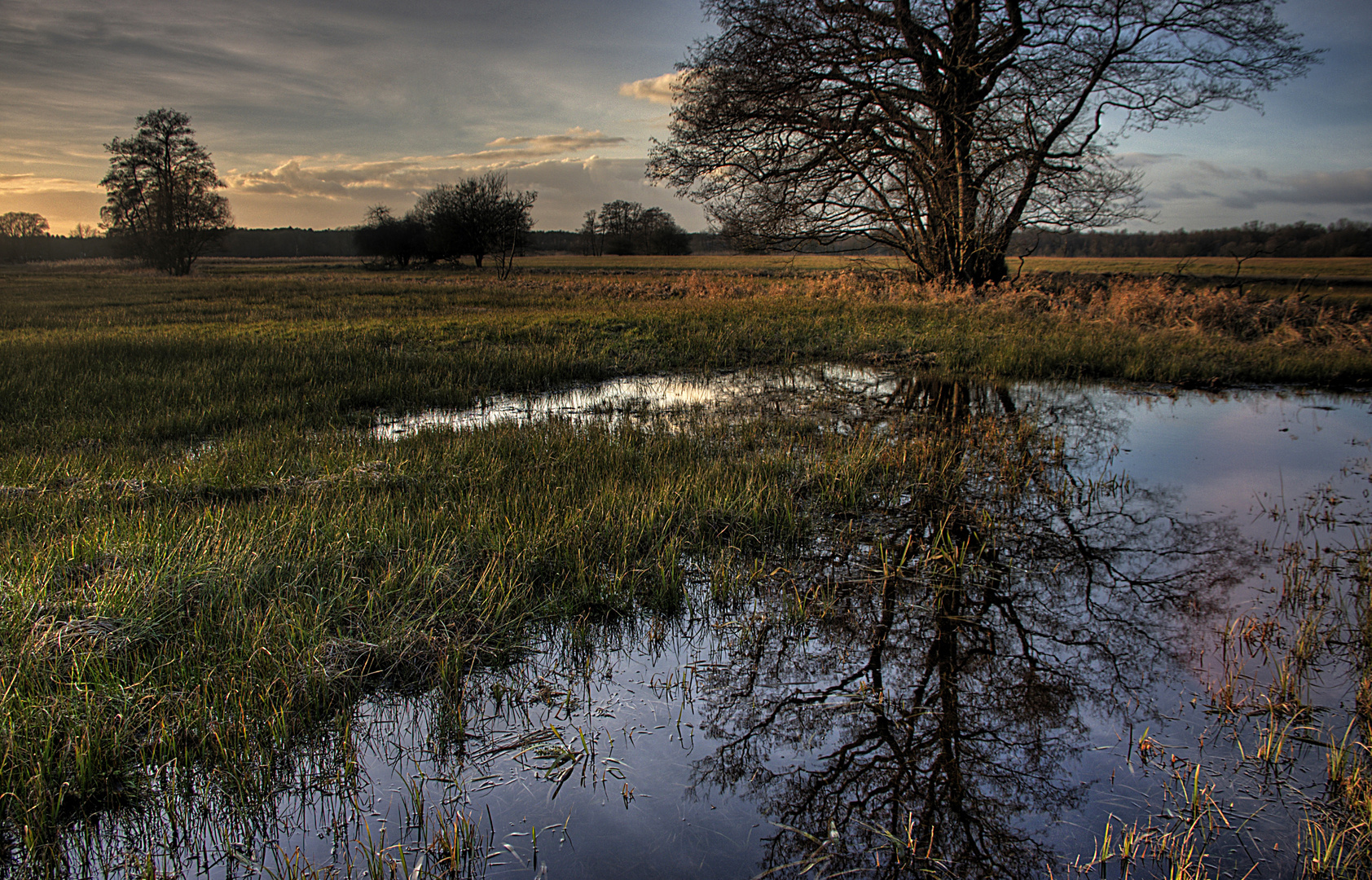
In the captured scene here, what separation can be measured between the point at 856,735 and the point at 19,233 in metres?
110

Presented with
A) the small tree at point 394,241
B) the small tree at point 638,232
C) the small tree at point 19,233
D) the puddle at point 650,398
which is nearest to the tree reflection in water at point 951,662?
the puddle at point 650,398

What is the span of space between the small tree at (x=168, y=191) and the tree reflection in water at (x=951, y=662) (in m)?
53.4

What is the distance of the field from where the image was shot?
8.79 ft

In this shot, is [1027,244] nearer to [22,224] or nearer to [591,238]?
[591,238]

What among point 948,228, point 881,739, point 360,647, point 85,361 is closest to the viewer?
point 881,739

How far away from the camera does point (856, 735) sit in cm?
271

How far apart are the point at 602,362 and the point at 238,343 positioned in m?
6.63

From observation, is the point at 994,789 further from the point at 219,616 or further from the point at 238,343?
the point at 238,343

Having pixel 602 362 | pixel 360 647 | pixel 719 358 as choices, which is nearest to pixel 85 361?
pixel 602 362

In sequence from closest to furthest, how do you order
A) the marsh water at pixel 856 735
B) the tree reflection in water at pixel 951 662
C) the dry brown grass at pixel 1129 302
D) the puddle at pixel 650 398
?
the marsh water at pixel 856 735, the tree reflection in water at pixel 951 662, the puddle at pixel 650 398, the dry brown grass at pixel 1129 302

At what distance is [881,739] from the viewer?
2.66 meters

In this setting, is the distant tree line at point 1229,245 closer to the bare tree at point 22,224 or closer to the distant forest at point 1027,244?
the distant forest at point 1027,244

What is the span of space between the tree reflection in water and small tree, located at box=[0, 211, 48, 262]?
3579 inches

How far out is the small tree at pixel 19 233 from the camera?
6788cm
